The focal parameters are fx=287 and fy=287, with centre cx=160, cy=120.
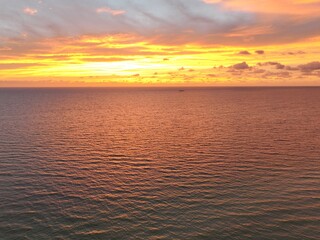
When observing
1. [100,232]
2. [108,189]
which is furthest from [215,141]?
[100,232]

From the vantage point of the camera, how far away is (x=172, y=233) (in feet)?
112

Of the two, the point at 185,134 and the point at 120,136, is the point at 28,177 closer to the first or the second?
the point at 120,136

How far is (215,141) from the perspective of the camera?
262 feet

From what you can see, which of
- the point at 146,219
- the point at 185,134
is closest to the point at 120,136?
the point at 185,134

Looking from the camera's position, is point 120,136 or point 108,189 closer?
point 108,189

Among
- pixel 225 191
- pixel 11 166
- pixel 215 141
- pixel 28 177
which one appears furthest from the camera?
pixel 215 141

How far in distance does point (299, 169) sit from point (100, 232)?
39470 millimetres

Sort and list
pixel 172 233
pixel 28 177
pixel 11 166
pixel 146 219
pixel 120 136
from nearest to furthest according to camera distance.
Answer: pixel 172 233 → pixel 146 219 → pixel 28 177 → pixel 11 166 → pixel 120 136

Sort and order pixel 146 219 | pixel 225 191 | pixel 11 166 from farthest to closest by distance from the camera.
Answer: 1. pixel 11 166
2. pixel 225 191
3. pixel 146 219

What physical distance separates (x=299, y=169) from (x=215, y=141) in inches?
1097

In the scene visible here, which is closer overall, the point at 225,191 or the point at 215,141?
the point at 225,191

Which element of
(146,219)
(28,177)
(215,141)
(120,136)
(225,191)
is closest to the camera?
(146,219)

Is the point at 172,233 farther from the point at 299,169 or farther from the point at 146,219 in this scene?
the point at 299,169

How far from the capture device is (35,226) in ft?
117
